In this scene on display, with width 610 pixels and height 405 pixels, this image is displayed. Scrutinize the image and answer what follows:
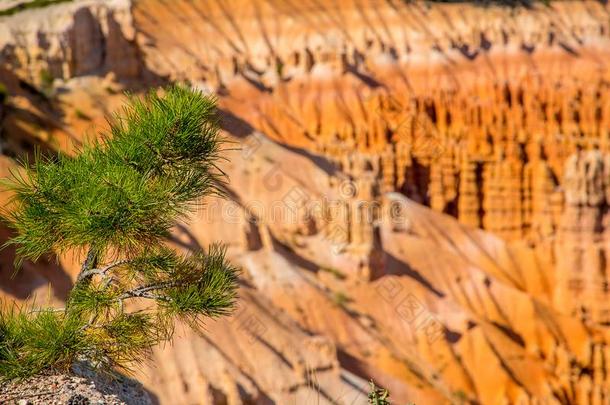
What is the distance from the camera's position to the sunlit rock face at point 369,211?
34250 millimetres

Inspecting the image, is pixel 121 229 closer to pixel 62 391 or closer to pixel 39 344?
pixel 39 344

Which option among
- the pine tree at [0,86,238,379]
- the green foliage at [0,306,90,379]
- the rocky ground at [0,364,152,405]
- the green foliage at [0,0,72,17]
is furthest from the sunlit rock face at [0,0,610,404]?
the green foliage at [0,306,90,379]

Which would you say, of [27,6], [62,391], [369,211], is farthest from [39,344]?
[27,6]

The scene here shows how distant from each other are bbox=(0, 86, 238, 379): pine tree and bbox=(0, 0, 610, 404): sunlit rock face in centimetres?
229

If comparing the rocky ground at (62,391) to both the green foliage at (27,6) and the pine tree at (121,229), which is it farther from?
the green foliage at (27,6)

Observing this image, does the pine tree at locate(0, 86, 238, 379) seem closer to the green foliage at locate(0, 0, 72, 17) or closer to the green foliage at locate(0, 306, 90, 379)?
the green foliage at locate(0, 306, 90, 379)

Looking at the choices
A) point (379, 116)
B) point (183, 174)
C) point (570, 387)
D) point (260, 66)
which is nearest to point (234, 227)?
point (570, 387)

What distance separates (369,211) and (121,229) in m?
33.2

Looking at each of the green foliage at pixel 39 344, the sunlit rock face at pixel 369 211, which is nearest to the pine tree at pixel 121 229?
the green foliage at pixel 39 344

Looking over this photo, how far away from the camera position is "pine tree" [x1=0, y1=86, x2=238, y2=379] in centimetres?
1069

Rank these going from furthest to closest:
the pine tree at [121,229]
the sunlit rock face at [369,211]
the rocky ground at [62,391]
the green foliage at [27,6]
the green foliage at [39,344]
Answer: the green foliage at [27,6] → the sunlit rock face at [369,211] → the pine tree at [121,229] → the green foliage at [39,344] → the rocky ground at [62,391]

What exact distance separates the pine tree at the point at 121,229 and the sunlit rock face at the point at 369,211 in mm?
2286

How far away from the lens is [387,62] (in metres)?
95.4

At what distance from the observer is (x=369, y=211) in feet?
143
